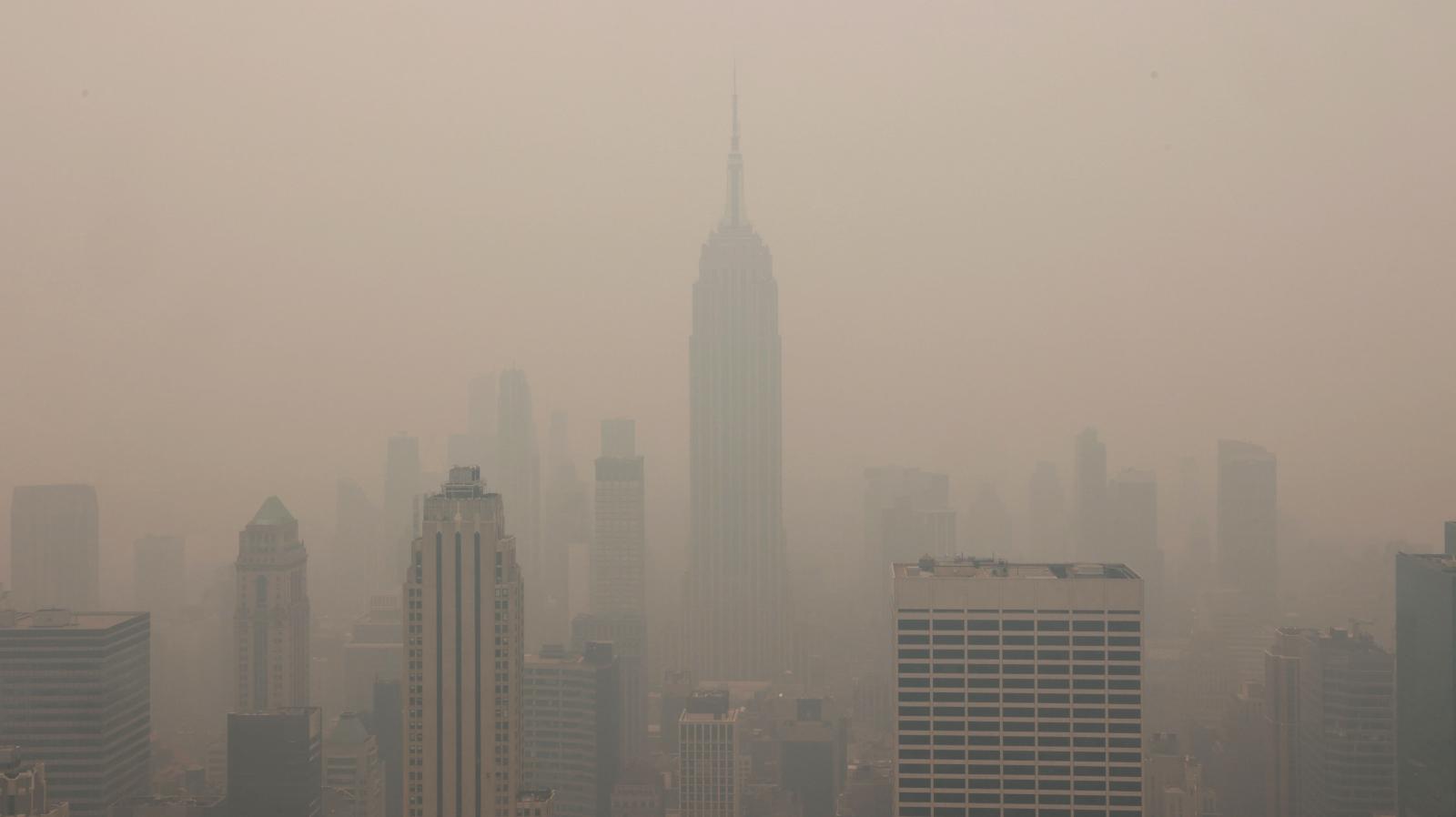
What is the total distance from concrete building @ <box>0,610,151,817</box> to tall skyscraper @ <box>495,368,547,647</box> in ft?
11.3

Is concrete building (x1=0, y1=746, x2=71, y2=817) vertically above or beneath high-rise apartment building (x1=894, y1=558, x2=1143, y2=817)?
beneath

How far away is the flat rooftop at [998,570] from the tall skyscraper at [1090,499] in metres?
1.20

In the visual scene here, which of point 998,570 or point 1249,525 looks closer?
point 998,570

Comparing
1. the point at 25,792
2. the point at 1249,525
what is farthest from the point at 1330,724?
the point at 25,792

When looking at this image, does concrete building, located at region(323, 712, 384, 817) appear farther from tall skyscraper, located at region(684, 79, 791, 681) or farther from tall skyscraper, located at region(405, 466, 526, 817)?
tall skyscraper, located at region(684, 79, 791, 681)

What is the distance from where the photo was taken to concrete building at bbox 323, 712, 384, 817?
11.5 meters

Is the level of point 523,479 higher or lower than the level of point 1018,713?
higher

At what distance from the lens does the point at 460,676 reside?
33.4ft

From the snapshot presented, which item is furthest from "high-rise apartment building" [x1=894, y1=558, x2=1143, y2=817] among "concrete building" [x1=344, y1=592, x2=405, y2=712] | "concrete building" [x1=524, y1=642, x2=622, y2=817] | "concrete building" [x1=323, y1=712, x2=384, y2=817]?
"concrete building" [x1=323, y1=712, x2=384, y2=817]

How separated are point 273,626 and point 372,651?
6.50 ft

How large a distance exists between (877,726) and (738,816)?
6.49ft

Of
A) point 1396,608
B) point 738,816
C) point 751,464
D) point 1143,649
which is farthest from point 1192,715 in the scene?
point 751,464

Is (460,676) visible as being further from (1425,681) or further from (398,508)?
(1425,681)

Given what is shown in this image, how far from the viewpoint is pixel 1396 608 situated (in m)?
11.2
